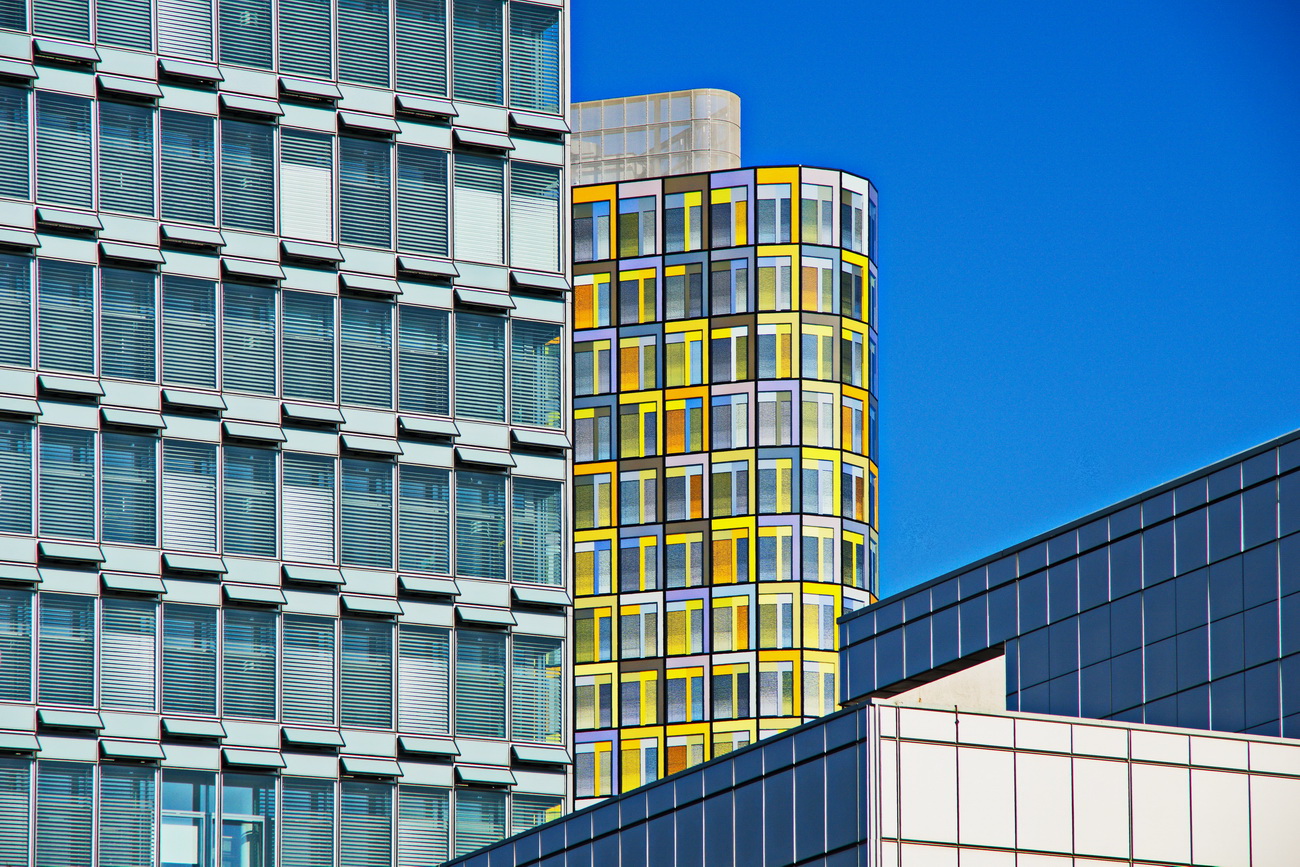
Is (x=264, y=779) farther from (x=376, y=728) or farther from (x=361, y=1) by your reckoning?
(x=361, y=1)

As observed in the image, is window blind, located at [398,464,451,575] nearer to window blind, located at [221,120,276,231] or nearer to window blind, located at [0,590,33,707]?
window blind, located at [221,120,276,231]

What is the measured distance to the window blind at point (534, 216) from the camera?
64.0 metres

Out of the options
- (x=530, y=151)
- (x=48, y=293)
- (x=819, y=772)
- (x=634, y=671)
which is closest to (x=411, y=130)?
(x=530, y=151)

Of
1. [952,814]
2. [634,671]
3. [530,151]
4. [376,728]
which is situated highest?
[530,151]

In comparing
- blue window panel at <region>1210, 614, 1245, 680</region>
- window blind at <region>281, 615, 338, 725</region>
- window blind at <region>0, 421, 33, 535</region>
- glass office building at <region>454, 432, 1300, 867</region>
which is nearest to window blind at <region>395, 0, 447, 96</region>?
window blind at <region>0, 421, 33, 535</region>

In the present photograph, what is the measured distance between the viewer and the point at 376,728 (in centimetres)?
5988

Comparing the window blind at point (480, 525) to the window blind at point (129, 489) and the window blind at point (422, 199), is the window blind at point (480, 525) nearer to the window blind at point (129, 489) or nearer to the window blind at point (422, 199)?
the window blind at point (422, 199)

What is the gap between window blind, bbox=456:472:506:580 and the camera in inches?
2426

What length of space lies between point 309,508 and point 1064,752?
26719 millimetres

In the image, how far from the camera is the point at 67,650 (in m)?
57.0

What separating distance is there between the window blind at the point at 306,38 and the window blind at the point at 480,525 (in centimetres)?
1125

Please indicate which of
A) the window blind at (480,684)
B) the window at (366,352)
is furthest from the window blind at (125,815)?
the window at (366,352)

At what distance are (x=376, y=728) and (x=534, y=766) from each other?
426cm

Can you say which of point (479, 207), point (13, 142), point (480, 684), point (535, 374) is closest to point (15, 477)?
point (13, 142)
